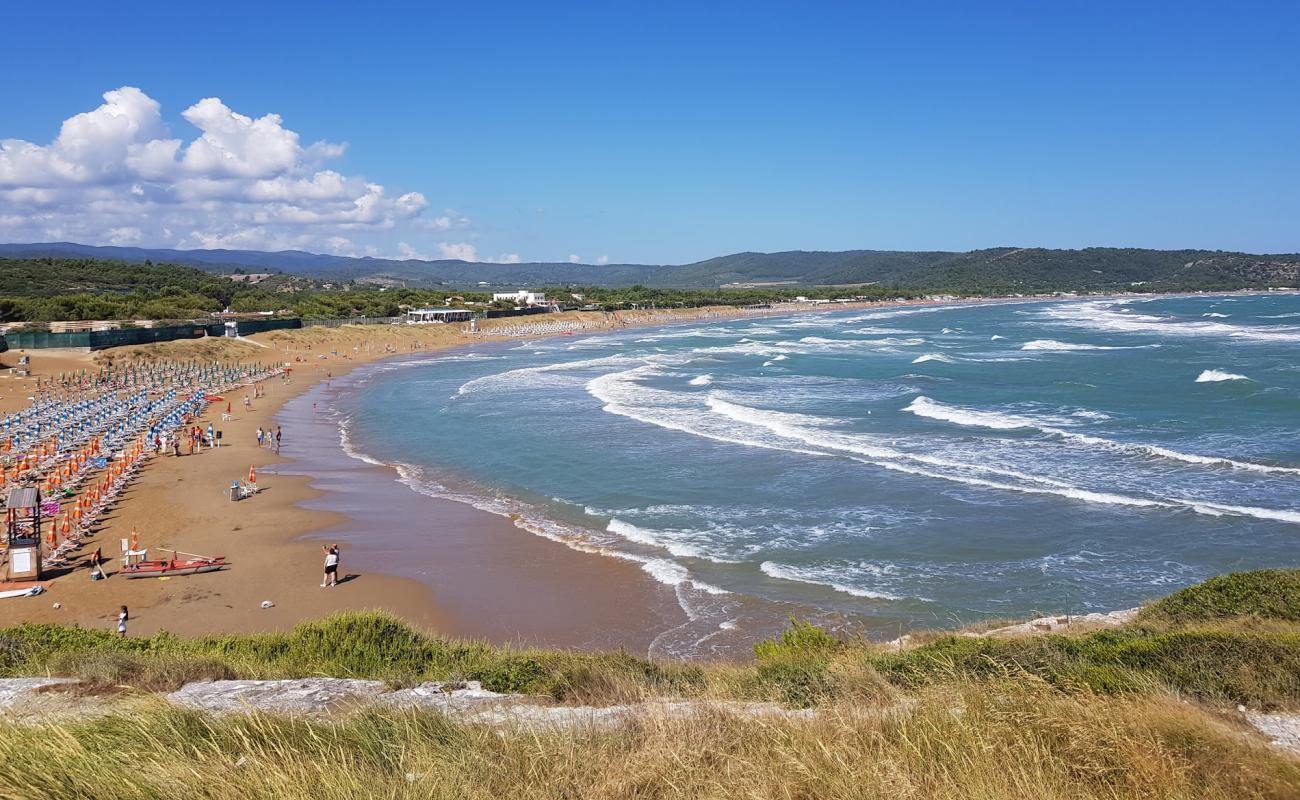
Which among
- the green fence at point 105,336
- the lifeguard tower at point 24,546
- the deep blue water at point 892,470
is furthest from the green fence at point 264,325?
the lifeguard tower at point 24,546

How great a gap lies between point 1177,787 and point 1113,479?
784 inches

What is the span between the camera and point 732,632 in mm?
13734

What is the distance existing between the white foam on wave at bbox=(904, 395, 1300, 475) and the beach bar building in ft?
223

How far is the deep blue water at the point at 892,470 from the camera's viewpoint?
16.0 metres

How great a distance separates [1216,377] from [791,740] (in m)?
42.5

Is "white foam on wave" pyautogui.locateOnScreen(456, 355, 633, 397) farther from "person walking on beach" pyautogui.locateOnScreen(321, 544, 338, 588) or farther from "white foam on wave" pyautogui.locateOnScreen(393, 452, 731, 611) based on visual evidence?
"person walking on beach" pyautogui.locateOnScreen(321, 544, 338, 588)

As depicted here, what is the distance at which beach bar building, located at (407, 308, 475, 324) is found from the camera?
94.2 meters

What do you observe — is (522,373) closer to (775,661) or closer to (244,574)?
(244,574)

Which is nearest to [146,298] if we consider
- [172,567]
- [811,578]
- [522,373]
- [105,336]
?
[105,336]

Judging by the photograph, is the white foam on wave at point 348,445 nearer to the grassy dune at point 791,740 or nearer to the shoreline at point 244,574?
the shoreline at point 244,574

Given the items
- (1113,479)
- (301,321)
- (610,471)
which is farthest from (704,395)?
(301,321)

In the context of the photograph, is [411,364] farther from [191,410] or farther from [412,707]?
[412,707]

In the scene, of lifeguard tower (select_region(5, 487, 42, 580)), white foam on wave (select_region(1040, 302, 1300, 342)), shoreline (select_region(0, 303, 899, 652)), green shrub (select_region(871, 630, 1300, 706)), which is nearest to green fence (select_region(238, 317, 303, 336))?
shoreline (select_region(0, 303, 899, 652))

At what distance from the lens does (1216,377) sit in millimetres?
39406
